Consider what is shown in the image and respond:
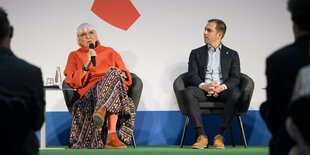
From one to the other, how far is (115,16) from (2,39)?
360cm

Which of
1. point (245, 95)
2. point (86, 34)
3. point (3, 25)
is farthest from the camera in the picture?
point (86, 34)

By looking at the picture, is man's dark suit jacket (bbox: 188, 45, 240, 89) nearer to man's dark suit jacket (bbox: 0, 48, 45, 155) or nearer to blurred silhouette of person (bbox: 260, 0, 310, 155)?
blurred silhouette of person (bbox: 260, 0, 310, 155)

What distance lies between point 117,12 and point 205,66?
1327mm

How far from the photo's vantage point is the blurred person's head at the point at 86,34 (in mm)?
4410

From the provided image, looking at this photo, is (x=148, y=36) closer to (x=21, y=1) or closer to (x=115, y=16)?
(x=115, y=16)

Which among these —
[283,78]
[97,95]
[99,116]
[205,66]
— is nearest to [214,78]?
[205,66]

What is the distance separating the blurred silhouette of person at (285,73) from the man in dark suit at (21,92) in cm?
82

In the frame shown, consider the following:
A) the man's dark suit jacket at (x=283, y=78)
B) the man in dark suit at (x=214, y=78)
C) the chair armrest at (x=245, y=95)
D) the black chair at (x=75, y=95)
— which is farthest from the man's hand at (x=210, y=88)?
the man's dark suit jacket at (x=283, y=78)

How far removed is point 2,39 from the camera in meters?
1.54

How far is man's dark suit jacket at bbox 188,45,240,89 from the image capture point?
4363mm

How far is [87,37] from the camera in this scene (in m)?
4.42

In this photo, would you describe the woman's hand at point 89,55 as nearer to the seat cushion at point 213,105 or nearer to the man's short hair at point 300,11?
the seat cushion at point 213,105

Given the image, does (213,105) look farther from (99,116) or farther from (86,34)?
(86,34)

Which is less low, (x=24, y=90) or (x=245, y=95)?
(x=24, y=90)
